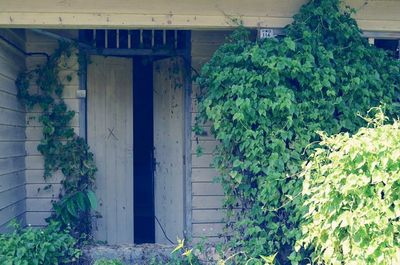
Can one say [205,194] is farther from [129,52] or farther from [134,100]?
[129,52]

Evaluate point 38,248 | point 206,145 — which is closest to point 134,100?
point 206,145

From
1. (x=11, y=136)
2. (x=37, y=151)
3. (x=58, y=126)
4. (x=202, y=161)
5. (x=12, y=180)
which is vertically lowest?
(x=12, y=180)

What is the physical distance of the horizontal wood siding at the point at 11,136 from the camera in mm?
4477

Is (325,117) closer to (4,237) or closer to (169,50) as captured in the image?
(169,50)

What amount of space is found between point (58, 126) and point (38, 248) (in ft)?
5.02

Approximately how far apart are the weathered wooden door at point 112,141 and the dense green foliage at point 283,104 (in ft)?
5.43

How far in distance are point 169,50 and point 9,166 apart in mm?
2019

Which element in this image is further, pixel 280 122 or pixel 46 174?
pixel 46 174

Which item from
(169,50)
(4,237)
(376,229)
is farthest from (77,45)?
(376,229)

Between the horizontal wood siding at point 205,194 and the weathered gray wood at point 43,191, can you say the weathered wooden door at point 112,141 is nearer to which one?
the weathered gray wood at point 43,191

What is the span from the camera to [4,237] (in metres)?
3.96

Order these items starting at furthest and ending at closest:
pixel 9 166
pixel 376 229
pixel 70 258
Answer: pixel 9 166
pixel 70 258
pixel 376 229

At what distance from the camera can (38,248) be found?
389 cm

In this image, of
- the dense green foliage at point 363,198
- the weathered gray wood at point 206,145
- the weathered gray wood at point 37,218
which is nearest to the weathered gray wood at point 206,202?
the weathered gray wood at point 206,145
